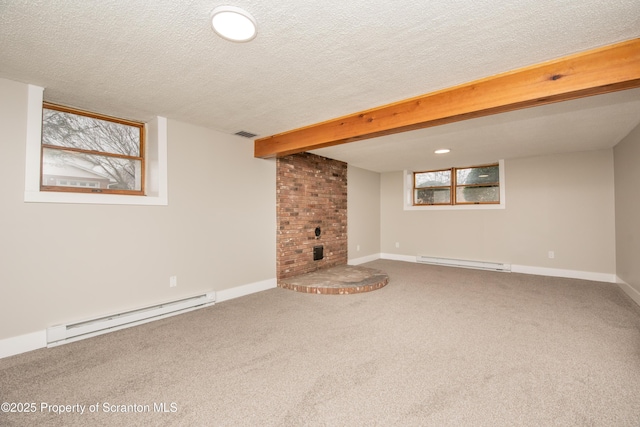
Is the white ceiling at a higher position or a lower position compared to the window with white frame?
higher

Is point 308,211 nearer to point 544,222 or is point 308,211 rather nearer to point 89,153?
point 89,153

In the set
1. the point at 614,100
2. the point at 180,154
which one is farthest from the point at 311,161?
the point at 614,100

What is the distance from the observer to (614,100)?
2652 millimetres

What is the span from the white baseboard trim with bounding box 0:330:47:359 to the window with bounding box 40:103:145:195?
1.30 metres

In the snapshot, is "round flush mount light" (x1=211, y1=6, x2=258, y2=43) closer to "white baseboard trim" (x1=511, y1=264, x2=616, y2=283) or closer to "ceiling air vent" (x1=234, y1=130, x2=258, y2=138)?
"ceiling air vent" (x1=234, y1=130, x2=258, y2=138)

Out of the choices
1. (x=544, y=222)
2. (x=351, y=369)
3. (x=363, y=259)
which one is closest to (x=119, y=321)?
(x=351, y=369)

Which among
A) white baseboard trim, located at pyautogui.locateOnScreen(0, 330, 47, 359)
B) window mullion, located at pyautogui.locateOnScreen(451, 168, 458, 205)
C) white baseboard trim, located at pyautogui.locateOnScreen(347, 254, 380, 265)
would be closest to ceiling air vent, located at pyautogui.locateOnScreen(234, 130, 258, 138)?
white baseboard trim, located at pyautogui.locateOnScreen(0, 330, 47, 359)

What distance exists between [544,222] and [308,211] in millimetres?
4315

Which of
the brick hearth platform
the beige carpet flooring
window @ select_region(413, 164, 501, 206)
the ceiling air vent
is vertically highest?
the ceiling air vent

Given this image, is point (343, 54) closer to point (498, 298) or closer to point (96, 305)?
point (96, 305)

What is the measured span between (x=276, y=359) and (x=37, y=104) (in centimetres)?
299

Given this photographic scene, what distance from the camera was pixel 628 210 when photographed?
12.5 ft

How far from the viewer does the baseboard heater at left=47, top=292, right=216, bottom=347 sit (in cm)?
249

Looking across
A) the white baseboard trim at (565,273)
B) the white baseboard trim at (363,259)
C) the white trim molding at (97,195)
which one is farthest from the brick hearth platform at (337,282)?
the white baseboard trim at (565,273)
